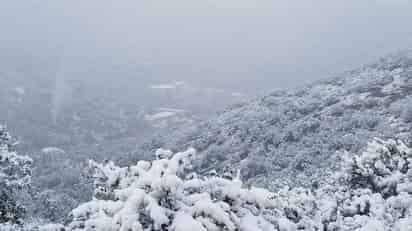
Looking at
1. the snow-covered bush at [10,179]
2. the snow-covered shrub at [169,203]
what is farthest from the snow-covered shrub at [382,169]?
the snow-covered bush at [10,179]

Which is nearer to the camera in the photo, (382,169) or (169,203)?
(169,203)

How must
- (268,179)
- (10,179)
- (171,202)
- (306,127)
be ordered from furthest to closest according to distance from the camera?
(306,127) < (268,179) < (10,179) < (171,202)

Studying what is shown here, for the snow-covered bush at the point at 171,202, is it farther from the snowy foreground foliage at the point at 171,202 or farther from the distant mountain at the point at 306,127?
the distant mountain at the point at 306,127

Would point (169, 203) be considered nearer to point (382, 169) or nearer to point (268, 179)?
point (382, 169)

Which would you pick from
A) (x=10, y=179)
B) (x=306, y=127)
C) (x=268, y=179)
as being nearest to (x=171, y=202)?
(x=10, y=179)

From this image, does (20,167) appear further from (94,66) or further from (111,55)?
(111,55)

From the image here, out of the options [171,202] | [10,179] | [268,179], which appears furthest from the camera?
[268,179]

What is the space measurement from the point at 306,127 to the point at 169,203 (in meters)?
20.7

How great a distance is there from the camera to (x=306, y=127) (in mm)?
26250

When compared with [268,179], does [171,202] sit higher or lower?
higher

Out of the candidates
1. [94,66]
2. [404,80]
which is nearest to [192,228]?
[404,80]

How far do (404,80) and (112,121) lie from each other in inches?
2975

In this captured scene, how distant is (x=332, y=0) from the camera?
18612 cm

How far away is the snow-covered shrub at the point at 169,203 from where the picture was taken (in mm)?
5816
